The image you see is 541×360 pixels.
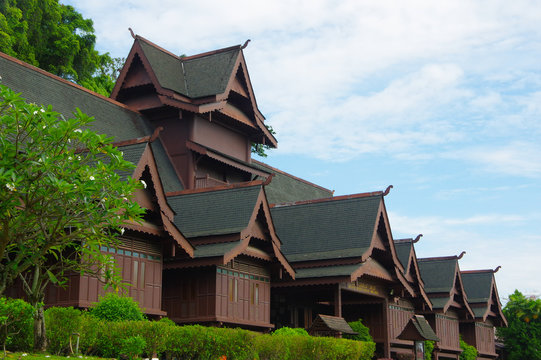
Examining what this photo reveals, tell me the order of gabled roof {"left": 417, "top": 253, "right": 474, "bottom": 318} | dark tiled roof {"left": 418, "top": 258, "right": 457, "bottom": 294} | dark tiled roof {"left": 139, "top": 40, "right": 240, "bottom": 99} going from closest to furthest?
dark tiled roof {"left": 139, "top": 40, "right": 240, "bottom": 99} < gabled roof {"left": 417, "top": 253, "right": 474, "bottom": 318} < dark tiled roof {"left": 418, "top": 258, "right": 457, "bottom": 294}

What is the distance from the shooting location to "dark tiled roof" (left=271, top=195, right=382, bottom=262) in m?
31.4

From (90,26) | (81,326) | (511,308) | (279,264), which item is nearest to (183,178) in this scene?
(279,264)

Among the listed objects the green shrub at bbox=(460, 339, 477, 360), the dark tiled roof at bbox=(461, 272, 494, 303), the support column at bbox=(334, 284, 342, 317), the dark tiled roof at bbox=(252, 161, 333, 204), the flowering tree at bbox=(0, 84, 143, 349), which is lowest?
the green shrub at bbox=(460, 339, 477, 360)

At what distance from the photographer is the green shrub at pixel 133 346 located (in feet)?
53.8

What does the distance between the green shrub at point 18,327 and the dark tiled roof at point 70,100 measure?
12.5 metres

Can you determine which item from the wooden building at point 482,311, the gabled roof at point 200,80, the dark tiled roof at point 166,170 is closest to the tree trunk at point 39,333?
the dark tiled roof at point 166,170

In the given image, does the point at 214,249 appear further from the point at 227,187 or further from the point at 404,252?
the point at 404,252

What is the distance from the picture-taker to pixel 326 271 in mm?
30453

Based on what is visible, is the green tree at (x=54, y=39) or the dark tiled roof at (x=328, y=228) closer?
the dark tiled roof at (x=328, y=228)

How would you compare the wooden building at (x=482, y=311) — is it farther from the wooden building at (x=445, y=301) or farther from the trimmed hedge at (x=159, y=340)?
the trimmed hedge at (x=159, y=340)

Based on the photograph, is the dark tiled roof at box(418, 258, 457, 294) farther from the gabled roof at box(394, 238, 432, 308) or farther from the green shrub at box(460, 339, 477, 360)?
the green shrub at box(460, 339, 477, 360)

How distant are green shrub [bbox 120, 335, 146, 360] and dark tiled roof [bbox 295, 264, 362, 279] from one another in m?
14.2

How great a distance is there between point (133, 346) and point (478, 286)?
3795 centimetres

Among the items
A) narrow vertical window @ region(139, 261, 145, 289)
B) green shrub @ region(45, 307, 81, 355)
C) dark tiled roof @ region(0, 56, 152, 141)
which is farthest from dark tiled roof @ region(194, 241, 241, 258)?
green shrub @ region(45, 307, 81, 355)
